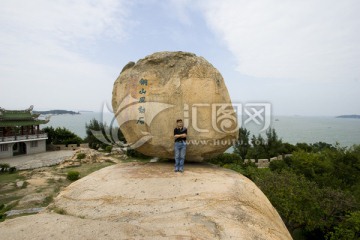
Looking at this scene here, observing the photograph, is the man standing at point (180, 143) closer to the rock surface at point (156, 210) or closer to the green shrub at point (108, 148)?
the rock surface at point (156, 210)

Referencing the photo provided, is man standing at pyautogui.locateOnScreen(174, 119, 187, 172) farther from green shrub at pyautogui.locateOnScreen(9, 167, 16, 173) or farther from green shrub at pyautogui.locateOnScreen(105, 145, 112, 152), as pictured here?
green shrub at pyautogui.locateOnScreen(105, 145, 112, 152)

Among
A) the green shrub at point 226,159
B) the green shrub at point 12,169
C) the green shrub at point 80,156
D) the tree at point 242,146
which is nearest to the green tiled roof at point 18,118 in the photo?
the green shrub at point 12,169

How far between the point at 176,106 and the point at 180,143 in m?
1.15

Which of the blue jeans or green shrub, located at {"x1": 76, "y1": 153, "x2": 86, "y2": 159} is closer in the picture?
the blue jeans

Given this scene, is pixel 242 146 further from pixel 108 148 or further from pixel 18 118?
pixel 18 118

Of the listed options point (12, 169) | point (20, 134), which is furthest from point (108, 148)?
point (12, 169)

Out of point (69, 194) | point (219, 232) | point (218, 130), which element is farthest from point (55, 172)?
point (219, 232)

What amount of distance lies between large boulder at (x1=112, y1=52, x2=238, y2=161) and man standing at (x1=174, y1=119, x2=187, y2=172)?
29cm

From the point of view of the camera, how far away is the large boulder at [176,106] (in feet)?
26.8

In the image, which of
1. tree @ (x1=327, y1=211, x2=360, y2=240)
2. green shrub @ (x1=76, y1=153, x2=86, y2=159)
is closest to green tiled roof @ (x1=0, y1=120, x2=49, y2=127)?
green shrub @ (x1=76, y1=153, x2=86, y2=159)

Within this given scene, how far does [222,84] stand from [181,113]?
5.55 ft

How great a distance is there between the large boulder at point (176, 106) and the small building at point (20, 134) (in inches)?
1166

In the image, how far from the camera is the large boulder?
26.8ft

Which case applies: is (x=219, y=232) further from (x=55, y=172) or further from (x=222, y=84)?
(x=55, y=172)
